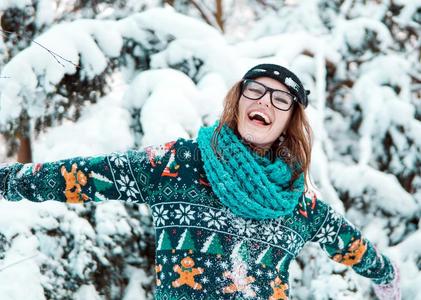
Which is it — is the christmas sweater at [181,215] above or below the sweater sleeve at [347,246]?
above

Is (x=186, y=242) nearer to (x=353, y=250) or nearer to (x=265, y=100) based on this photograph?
(x=265, y=100)

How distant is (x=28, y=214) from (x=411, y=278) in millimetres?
2307

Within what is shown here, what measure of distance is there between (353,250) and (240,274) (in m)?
0.79

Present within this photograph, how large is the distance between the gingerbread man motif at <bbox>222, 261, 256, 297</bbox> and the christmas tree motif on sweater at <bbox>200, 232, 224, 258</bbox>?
0.08m

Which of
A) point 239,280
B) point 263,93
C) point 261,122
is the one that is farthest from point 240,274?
point 263,93

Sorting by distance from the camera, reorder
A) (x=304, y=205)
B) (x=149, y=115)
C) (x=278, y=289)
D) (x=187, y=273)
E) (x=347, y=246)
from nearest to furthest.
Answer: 1. (x=187, y=273)
2. (x=278, y=289)
3. (x=304, y=205)
4. (x=347, y=246)
5. (x=149, y=115)

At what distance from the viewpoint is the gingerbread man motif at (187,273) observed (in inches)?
63.4

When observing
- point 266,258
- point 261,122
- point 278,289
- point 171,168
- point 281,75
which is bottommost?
point 278,289

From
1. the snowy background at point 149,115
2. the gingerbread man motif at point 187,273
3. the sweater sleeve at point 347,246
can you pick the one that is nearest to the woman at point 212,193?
the gingerbread man motif at point 187,273

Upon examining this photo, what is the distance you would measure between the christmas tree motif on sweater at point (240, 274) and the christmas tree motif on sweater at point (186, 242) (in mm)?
144

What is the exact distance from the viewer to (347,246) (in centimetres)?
218

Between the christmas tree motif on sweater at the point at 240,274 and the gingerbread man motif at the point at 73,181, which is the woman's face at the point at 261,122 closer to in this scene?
the christmas tree motif on sweater at the point at 240,274

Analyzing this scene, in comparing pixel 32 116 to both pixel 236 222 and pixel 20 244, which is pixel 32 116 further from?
pixel 236 222

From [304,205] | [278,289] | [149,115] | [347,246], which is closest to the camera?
[278,289]
